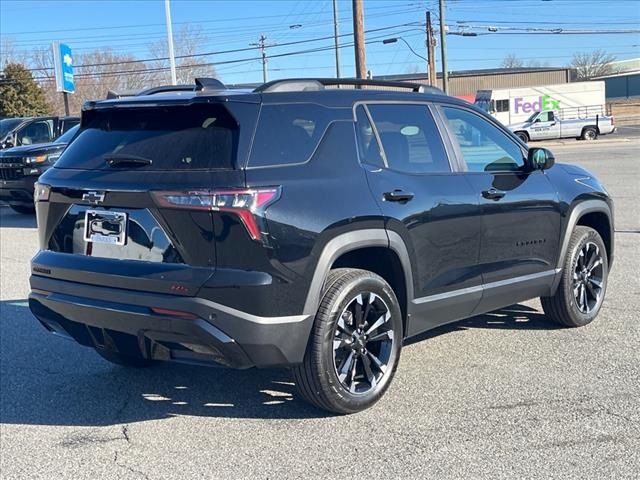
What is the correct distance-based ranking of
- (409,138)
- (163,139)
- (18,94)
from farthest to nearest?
(18,94), (409,138), (163,139)

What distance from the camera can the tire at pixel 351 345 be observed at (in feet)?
13.1

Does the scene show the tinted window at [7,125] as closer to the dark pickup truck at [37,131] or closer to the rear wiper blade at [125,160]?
the dark pickup truck at [37,131]

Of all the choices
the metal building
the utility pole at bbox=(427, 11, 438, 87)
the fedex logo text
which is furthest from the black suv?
the metal building


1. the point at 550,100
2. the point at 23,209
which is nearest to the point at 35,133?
the point at 23,209

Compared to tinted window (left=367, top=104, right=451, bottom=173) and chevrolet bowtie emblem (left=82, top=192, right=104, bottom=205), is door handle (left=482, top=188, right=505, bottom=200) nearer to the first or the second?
tinted window (left=367, top=104, right=451, bottom=173)

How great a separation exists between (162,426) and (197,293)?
40.9 inches

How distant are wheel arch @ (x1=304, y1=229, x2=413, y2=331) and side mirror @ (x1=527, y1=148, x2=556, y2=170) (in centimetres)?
159

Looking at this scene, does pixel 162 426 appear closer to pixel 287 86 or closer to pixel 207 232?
pixel 207 232

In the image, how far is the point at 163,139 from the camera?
4000 millimetres

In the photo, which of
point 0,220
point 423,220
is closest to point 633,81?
point 0,220

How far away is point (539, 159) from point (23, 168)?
35.3ft

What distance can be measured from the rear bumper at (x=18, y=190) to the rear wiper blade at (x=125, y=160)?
33.0 feet

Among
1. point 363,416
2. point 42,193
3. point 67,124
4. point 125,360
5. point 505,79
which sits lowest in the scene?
point 363,416

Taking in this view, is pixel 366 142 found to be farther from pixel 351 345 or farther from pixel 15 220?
pixel 15 220
